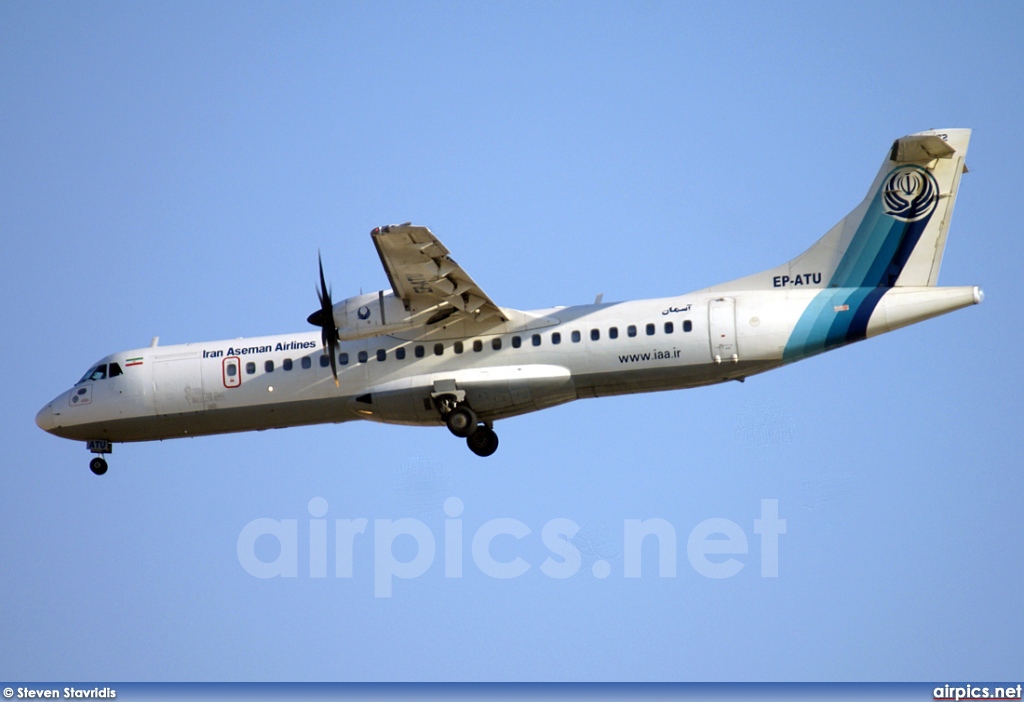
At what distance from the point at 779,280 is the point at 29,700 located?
17235 mm

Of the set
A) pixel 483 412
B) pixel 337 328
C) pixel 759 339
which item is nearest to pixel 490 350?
pixel 483 412

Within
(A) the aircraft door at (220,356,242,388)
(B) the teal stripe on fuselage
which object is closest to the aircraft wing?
(A) the aircraft door at (220,356,242,388)

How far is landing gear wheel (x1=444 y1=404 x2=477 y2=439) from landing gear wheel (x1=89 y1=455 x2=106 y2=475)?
9.27 m

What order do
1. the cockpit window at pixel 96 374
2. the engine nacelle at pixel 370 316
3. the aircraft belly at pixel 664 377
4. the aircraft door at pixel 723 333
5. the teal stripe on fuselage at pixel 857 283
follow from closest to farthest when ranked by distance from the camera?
the teal stripe on fuselage at pixel 857 283, the aircraft door at pixel 723 333, the aircraft belly at pixel 664 377, the engine nacelle at pixel 370 316, the cockpit window at pixel 96 374

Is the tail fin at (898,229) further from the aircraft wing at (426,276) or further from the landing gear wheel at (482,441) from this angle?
the landing gear wheel at (482,441)

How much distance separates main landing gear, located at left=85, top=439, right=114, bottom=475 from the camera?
33.0m

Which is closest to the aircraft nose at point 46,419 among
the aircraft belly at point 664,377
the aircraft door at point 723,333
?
the aircraft belly at point 664,377

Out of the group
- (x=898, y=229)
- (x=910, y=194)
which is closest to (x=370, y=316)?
(x=898, y=229)

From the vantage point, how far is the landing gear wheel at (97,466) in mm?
33250

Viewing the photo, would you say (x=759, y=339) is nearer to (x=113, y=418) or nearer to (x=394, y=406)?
(x=394, y=406)

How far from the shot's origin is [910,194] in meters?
28.6

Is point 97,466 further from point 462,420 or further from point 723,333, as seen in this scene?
point 723,333

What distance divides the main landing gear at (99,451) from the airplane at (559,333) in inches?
100

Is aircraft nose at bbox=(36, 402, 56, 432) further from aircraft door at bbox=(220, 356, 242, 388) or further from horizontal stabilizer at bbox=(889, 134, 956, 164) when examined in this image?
horizontal stabilizer at bbox=(889, 134, 956, 164)
